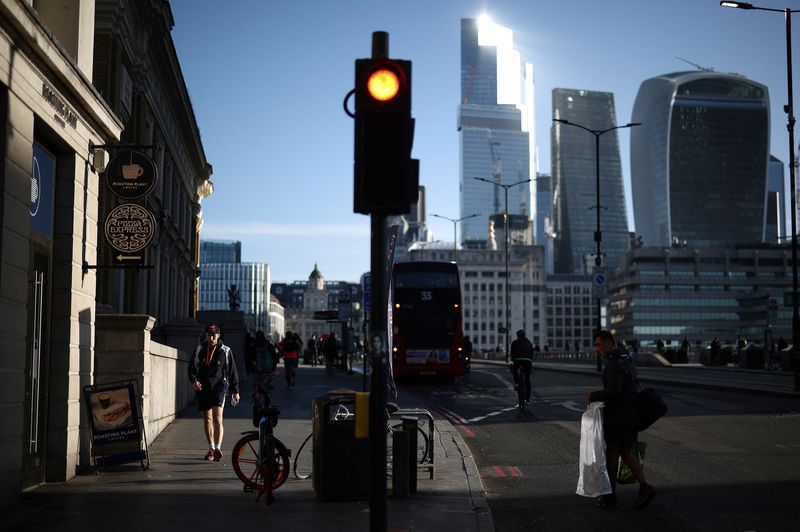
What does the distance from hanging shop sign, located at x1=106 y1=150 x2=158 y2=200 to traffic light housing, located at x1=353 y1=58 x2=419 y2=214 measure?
7548mm

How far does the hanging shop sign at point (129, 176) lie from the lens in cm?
1330

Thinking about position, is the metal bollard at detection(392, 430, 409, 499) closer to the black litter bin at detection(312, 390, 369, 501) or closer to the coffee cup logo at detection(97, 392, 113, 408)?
the black litter bin at detection(312, 390, 369, 501)

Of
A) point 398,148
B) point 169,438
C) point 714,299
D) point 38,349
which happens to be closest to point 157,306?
point 169,438

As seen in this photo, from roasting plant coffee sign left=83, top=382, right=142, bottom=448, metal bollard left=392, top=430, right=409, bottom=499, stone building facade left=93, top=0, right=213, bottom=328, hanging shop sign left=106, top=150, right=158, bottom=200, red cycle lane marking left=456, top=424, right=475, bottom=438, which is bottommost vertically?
red cycle lane marking left=456, top=424, right=475, bottom=438

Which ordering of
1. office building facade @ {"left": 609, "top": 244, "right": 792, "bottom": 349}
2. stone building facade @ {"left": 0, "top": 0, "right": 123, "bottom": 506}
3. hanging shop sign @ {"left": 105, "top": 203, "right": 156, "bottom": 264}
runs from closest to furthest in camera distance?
1. stone building facade @ {"left": 0, "top": 0, "right": 123, "bottom": 506}
2. hanging shop sign @ {"left": 105, "top": 203, "right": 156, "bottom": 264}
3. office building facade @ {"left": 609, "top": 244, "right": 792, "bottom": 349}

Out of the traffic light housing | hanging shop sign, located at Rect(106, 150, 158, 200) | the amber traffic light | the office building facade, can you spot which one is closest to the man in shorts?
hanging shop sign, located at Rect(106, 150, 158, 200)

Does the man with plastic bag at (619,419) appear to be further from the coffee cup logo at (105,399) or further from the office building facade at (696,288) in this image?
the office building facade at (696,288)

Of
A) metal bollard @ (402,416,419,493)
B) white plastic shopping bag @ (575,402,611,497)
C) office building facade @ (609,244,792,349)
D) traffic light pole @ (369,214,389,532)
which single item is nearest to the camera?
traffic light pole @ (369,214,389,532)

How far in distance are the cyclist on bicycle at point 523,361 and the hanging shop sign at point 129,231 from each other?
1088 centimetres

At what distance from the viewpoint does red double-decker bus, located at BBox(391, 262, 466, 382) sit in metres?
34.7

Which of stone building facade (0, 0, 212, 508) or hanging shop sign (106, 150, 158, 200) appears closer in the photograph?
stone building facade (0, 0, 212, 508)

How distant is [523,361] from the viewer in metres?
23.7

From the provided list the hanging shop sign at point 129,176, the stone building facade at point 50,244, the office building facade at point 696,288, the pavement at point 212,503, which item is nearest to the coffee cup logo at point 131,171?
the hanging shop sign at point 129,176

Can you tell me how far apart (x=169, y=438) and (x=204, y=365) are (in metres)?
3.33
